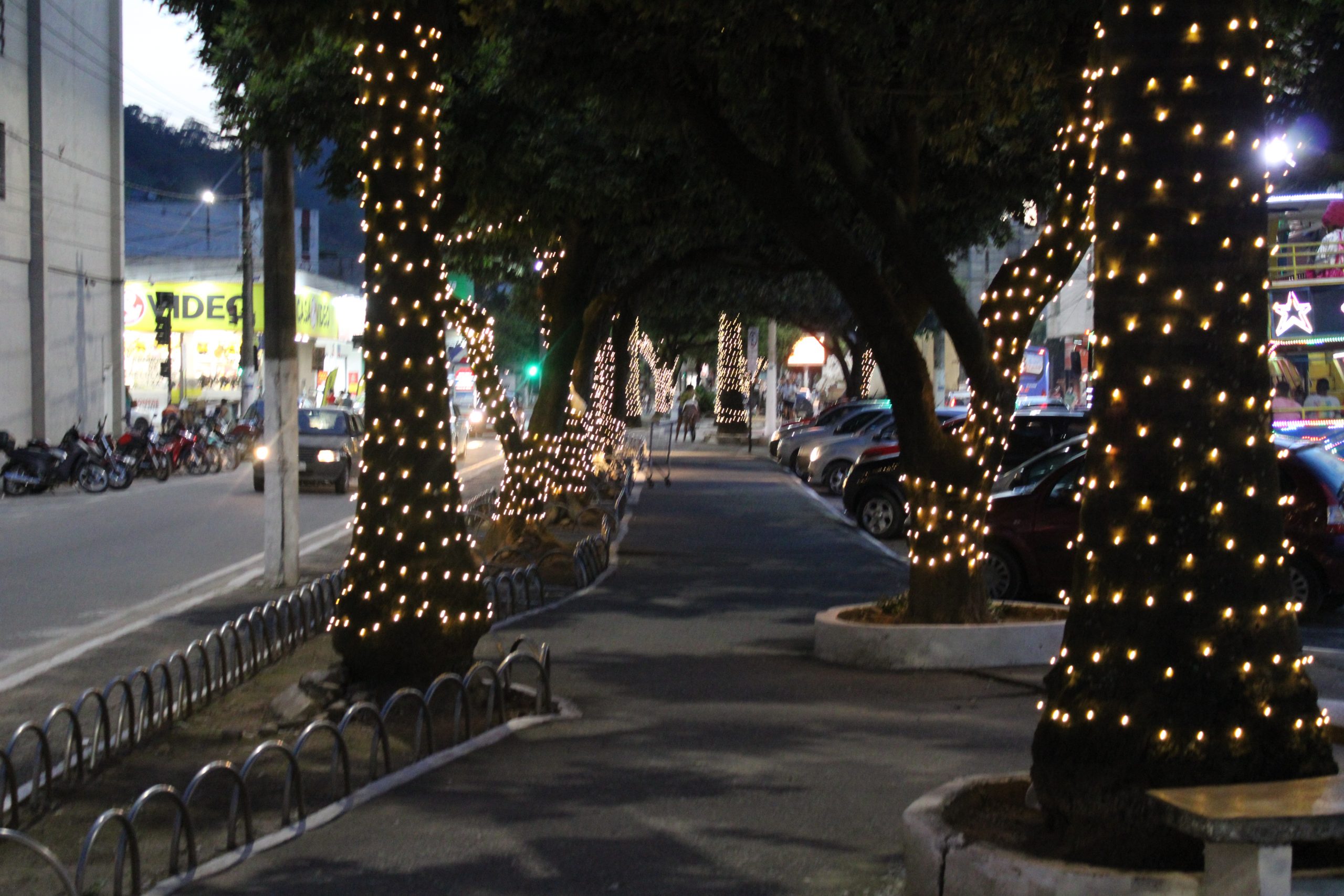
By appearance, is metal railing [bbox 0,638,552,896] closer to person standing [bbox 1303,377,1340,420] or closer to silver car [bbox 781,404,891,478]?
person standing [bbox 1303,377,1340,420]

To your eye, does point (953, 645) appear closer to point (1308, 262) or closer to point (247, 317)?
point (1308, 262)

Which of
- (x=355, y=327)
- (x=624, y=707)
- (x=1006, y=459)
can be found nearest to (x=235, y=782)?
(x=624, y=707)

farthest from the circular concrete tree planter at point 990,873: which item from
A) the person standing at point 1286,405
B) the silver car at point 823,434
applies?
the silver car at point 823,434

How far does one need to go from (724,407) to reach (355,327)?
1831 cm

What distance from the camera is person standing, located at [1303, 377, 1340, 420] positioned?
26975mm

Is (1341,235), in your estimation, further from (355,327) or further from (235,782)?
(355,327)

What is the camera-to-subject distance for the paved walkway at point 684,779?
215 inches

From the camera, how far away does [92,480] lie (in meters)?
26.5

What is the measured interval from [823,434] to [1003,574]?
20774 mm

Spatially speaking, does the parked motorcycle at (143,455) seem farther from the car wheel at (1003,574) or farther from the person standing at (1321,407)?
the person standing at (1321,407)

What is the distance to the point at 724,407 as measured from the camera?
55.1m

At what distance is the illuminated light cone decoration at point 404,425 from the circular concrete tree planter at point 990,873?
3913 millimetres

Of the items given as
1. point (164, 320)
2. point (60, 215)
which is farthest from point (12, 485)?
point (164, 320)

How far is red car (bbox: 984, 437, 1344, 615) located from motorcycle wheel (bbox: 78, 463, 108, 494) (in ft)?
59.3
